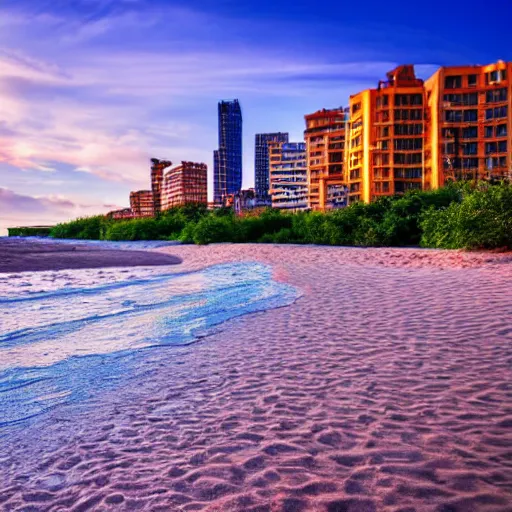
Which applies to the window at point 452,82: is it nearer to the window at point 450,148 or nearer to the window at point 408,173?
the window at point 450,148

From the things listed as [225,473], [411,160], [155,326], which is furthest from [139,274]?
[411,160]

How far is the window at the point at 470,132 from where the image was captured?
195 feet

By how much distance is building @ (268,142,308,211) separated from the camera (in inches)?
5055

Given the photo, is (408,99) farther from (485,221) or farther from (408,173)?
(485,221)

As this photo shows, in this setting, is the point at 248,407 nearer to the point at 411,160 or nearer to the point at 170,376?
the point at 170,376

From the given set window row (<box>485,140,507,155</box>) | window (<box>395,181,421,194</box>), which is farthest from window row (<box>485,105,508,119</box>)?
window (<box>395,181,421,194</box>)

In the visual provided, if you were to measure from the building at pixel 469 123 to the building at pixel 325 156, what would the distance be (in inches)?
913

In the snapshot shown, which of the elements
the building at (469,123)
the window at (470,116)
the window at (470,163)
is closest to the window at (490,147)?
the building at (469,123)

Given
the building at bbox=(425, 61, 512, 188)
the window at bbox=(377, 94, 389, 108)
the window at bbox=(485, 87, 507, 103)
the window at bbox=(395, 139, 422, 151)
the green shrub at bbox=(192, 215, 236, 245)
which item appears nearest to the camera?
the green shrub at bbox=(192, 215, 236, 245)

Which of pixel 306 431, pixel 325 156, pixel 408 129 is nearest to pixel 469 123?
pixel 408 129

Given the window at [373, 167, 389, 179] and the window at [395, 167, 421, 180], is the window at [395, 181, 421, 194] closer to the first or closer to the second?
the window at [395, 167, 421, 180]

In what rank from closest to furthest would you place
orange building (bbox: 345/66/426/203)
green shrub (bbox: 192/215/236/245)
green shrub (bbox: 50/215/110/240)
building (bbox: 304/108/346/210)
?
1. green shrub (bbox: 192/215/236/245)
2. green shrub (bbox: 50/215/110/240)
3. orange building (bbox: 345/66/426/203)
4. building (bbox: 304/108/346/210)

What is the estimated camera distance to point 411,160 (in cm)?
6362

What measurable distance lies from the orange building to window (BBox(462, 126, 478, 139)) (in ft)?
17.1
